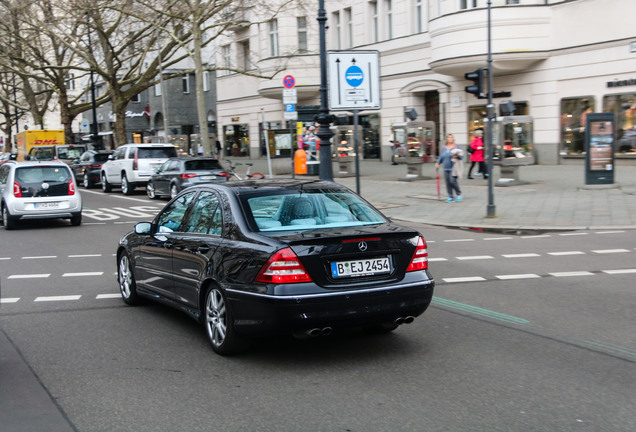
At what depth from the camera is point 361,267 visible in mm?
5777

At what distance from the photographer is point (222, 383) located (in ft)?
17.5

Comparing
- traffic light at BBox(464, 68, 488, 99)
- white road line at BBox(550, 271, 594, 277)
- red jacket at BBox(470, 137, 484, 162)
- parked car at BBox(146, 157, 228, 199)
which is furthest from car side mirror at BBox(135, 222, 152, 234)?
red jacket at BBox(470, 137, 484, 162)

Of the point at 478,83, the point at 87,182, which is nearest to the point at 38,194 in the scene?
the point at 478,83

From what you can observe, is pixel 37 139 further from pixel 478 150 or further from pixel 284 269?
pixel 284 269

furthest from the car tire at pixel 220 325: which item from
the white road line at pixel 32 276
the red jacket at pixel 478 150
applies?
the red jacket at pixel 478 150

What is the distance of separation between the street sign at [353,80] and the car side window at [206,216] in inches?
382

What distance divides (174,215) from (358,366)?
2.59m

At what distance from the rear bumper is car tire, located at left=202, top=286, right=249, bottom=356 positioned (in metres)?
0.11

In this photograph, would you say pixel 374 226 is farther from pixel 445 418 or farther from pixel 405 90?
pixel 405 90

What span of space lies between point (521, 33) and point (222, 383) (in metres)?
25.9

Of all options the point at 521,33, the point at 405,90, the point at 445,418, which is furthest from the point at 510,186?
the point at 445,418

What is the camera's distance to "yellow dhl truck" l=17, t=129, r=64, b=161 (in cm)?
4566

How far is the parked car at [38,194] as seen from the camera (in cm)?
1727

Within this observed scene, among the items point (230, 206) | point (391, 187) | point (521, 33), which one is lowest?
point (391, 187)
